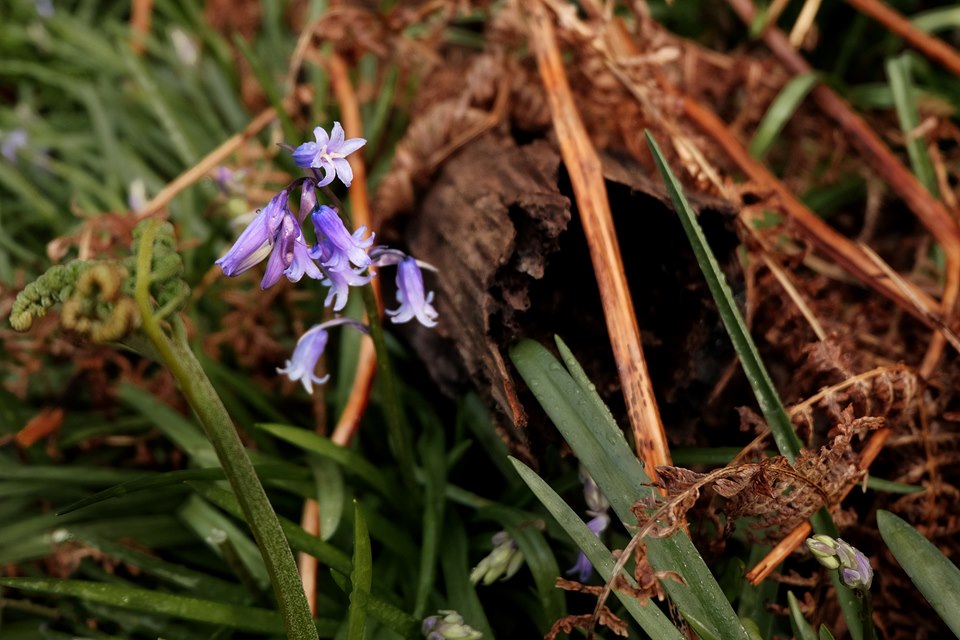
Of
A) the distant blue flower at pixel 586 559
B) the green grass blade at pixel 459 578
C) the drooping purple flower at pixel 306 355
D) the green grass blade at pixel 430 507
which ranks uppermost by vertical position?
the drooping purple flower at pixel 306 355

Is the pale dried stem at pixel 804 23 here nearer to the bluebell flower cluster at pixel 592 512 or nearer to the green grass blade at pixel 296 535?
the bluebell flower cluster at pixel 592 512

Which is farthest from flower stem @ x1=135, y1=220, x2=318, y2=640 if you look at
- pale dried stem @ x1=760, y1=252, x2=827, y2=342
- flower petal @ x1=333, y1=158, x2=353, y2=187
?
pale dried stem @ x1=760, y1=252, x2=827, y2=342

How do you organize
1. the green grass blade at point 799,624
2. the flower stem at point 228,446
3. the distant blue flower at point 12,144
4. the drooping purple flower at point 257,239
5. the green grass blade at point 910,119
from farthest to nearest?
the distant blue flower at point 12,144, the green grass blade at point 910,119, the green grass blade at point 799,624, the drooping purple flower at point 257,239, the flower stem at point 228,446

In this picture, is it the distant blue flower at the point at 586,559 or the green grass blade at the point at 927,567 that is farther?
the distant blue flower at the point at 586,559

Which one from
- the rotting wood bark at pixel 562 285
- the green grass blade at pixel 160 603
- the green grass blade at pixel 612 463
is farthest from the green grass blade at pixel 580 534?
the green grass blade at pixel 160 603

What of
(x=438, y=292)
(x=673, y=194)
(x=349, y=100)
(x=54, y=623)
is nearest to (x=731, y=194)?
(x=673, y=194)

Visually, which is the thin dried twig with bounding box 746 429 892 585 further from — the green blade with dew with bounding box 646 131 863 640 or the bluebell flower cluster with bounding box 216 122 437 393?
the bluebell flower cluster with bounding box 216 122 437 393

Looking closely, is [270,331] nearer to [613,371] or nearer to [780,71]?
[613,371]
